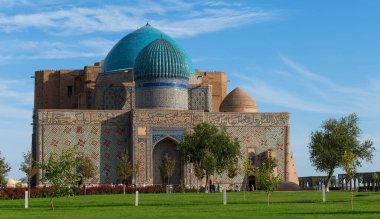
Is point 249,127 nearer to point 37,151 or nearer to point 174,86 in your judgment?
point 174,86

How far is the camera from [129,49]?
6412 centimetres

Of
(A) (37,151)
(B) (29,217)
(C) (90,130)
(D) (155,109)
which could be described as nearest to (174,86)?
(D) (155,109)

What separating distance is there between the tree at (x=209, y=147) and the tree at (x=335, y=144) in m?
6.18

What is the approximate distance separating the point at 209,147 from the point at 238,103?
41.6 feet

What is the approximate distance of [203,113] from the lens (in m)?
56.7

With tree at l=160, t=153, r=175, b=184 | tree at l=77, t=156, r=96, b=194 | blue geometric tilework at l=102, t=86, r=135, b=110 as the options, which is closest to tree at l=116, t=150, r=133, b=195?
tree at l=77, t=156, r=96, b=194

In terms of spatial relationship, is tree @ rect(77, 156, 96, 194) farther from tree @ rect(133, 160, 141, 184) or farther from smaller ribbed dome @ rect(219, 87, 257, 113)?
smaller ribbed dome @ rect(219, 87, 257, 113)

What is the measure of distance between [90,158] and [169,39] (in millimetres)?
14497

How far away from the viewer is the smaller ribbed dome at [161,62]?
5912cm

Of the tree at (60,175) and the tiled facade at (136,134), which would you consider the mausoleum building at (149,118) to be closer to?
the tiled facade at (136,134)

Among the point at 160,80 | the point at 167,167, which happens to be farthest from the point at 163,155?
the point at 160,80

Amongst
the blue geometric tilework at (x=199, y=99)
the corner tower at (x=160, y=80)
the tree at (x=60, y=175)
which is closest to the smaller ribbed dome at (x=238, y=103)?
the blue geometric tilework at (x=199, y=99)

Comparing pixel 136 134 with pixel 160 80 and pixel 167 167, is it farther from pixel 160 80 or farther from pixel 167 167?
pixel 160 80

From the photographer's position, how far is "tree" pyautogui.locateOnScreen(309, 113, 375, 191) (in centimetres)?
5431
